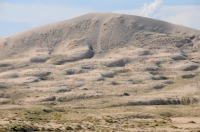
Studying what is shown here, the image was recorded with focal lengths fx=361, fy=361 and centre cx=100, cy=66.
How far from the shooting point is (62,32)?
548ft

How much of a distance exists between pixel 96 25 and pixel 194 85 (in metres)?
72.3

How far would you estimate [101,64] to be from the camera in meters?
137

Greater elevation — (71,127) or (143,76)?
(143,76)

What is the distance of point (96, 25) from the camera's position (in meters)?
170

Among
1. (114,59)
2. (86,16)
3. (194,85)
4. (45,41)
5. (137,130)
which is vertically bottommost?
(137,130)

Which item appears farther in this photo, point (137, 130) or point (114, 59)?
point (114, 59)

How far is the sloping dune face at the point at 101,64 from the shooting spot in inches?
3735

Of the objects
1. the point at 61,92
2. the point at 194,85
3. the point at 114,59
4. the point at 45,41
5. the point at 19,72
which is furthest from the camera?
the point at 45,41

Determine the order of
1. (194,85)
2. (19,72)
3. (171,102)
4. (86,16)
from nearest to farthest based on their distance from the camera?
(171,102) → (194,85) → (19,72) → (86,16)

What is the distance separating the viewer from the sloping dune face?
9488 centimetres

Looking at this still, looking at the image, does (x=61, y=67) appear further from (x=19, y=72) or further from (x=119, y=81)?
(x=119, y=81)

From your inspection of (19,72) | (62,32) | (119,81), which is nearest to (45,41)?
(62,32)

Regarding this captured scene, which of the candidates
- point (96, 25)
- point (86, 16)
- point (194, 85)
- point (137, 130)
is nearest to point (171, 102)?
point (194, 85)

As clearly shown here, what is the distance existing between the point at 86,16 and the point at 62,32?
1781 cm
